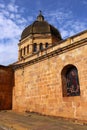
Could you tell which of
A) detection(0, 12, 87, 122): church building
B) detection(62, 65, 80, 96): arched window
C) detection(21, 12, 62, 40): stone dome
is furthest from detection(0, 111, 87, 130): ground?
detection(21, 12, 62, 40): stone dome

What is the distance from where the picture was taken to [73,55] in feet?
29.5

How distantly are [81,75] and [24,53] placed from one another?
40.7 ft

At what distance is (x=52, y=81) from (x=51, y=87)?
0.38 m

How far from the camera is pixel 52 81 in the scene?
33.1ft

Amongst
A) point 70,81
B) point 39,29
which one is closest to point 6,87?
point 70,81

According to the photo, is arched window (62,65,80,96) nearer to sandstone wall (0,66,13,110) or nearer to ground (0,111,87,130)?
ground (0,111,87,130)

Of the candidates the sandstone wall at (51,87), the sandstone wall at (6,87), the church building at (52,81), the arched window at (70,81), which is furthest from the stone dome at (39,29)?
the arched window at (70,81)

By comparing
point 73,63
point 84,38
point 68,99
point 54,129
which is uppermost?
point 84,38

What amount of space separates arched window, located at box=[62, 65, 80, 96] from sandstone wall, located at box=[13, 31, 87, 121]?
0.85ft

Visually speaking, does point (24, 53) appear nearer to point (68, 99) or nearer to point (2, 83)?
point (2, 83)

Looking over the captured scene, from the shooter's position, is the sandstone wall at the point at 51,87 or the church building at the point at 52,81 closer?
the sandstone wall at the point at 51,87

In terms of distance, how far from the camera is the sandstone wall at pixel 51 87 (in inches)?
328

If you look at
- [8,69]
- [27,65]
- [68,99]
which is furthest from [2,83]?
[68,99]

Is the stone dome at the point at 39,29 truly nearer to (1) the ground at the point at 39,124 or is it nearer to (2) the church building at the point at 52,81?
(2) the church building at the point at 52,81
